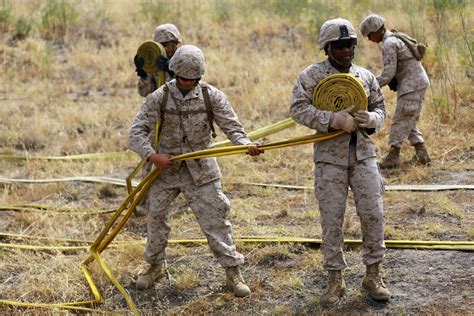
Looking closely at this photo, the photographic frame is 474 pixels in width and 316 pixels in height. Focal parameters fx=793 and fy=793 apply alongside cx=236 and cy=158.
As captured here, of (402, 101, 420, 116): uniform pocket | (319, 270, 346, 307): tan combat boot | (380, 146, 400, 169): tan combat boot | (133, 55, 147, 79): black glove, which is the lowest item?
(319, 270, 346, 307): tan combat boot

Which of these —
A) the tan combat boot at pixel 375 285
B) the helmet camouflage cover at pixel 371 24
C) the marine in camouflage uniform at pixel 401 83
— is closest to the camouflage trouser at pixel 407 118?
the marine in camouflage uniform at pixel 401 83

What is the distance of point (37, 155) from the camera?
1029 centimetres

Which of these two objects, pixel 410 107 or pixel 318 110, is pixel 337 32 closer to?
pixel 318 110

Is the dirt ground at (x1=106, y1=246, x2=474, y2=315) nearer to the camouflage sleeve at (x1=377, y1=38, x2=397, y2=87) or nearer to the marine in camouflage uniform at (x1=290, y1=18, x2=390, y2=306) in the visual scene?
the marine in camouflage uniform at (x1=290, y1=18, x2=390, y2=306)

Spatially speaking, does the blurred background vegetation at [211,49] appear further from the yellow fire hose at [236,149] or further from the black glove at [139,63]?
the yellow fire hose at [236,149]

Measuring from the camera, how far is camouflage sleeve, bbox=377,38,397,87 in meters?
8.12

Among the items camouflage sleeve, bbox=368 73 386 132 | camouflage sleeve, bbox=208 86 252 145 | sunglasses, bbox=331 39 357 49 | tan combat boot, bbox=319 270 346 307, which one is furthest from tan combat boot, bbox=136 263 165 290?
sunglasses, bbox=331 39 357 49

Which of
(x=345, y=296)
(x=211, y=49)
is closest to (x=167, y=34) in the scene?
(x=345, y=296)

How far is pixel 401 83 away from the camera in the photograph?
8.43 m

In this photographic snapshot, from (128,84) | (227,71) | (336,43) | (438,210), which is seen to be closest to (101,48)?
(128,84)

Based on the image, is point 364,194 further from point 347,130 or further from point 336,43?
point 336,43

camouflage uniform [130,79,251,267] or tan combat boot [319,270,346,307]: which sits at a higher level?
camouflage uniform [130,79,251,267]

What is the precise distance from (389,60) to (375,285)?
352 cm

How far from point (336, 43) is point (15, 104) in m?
8.34
